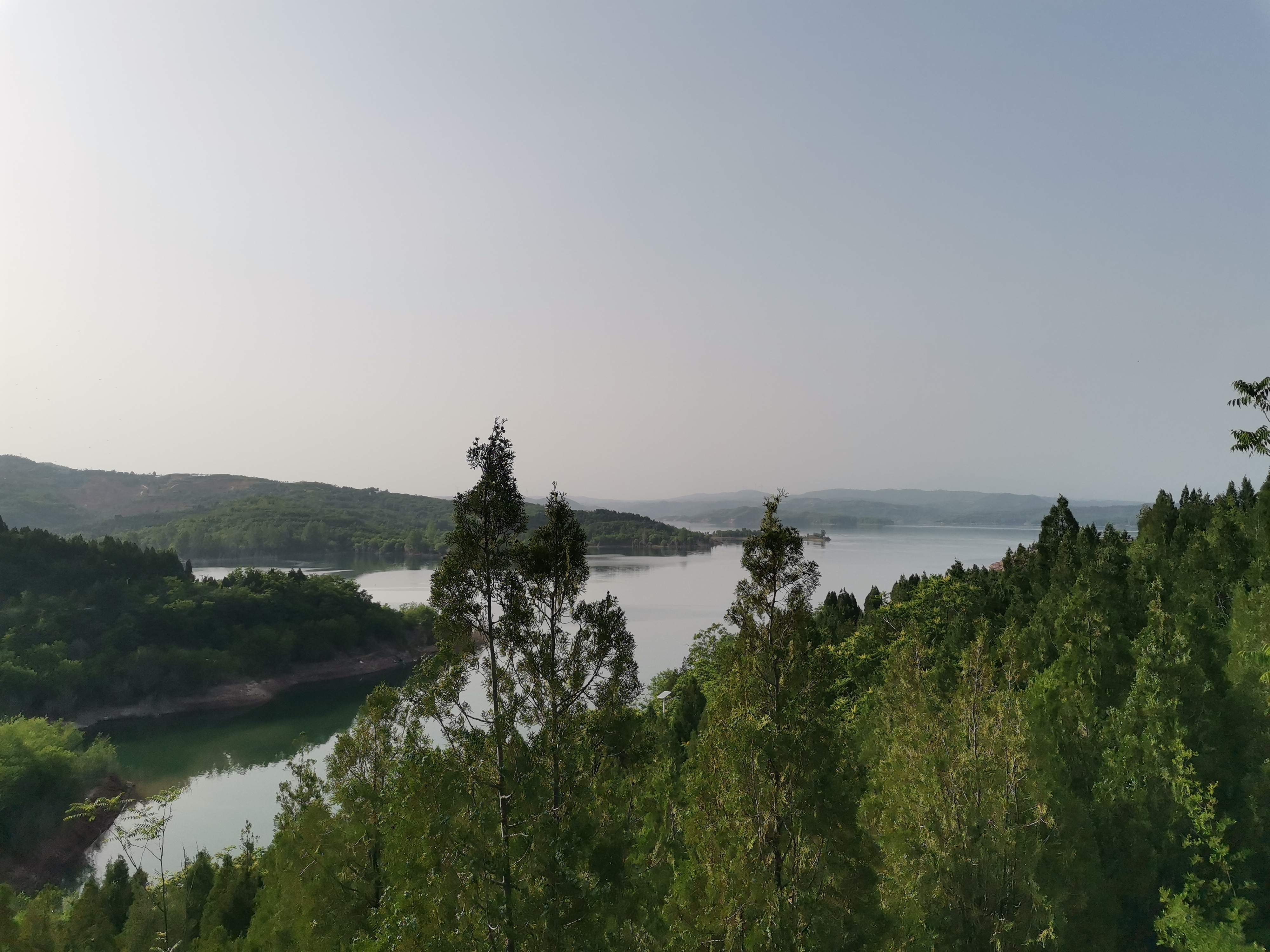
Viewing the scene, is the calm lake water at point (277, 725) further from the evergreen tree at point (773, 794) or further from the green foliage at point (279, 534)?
the green foliage at point (279, 534)

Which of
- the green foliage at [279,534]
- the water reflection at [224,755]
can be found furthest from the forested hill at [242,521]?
the water reflection at [224,755]

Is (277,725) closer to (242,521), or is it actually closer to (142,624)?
(142,624)

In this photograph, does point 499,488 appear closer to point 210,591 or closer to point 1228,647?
point 1228,647

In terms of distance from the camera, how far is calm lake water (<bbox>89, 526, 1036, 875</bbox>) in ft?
104

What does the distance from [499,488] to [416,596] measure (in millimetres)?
85477

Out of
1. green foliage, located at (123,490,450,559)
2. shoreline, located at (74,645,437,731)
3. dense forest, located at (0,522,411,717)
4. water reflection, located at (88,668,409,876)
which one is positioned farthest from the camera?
green foliage, located at (123,490,450,559)

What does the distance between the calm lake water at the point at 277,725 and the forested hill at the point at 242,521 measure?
1859 cm

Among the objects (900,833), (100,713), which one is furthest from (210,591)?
(900,833)

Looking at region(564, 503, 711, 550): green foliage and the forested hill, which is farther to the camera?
region(564, 503, 711, 550): green foliage

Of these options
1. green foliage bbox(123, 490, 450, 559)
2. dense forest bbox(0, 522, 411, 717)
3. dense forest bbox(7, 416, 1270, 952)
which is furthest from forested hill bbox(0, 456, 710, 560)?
dense forest bbox(7, 416, 1270, 952)

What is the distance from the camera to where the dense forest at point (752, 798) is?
7719 mm

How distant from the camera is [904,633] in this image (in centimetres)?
1928

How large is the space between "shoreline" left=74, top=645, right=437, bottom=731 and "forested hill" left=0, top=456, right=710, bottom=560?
44714 millimetres

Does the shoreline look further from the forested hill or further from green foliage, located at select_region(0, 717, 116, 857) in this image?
the forested hill
